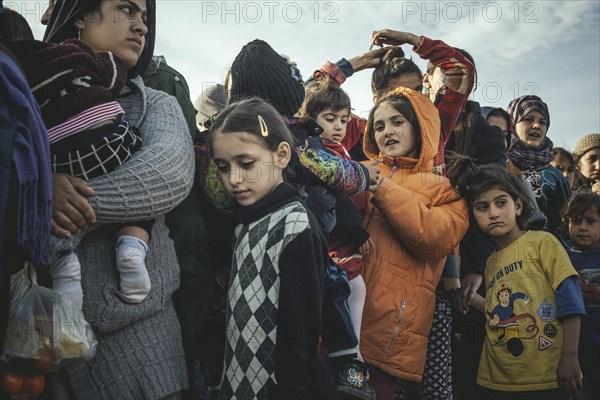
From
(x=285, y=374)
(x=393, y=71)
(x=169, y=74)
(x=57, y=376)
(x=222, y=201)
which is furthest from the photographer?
(x=393, y=71)

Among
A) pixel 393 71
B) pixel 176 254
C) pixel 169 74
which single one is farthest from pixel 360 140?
pixel 176 254

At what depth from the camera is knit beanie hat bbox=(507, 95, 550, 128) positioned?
466 centimetres

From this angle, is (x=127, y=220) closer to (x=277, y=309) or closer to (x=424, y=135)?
(x=277, y=309)

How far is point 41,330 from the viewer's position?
1305 millimetres

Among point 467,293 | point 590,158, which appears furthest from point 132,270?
point 590,158

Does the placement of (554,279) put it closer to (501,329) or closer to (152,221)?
(501,329)

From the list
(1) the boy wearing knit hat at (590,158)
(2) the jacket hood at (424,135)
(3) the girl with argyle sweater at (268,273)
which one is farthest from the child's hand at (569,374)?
(1) the boy wearing knit hat at (590,158)

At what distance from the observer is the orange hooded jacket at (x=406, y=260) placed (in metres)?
2.55

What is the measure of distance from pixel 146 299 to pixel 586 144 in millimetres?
5877

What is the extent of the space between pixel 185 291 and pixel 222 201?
46 cm

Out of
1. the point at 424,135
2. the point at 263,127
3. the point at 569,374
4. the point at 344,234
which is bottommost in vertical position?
the point at 569,374

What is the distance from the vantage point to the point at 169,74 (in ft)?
7.74

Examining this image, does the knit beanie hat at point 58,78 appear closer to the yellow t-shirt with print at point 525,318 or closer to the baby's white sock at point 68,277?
the baby's white sock at point 68,277

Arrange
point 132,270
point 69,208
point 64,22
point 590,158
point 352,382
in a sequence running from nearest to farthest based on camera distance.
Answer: point 69,208 < point 132,270 < point 64,22 < point 352,382 < point 590,158
